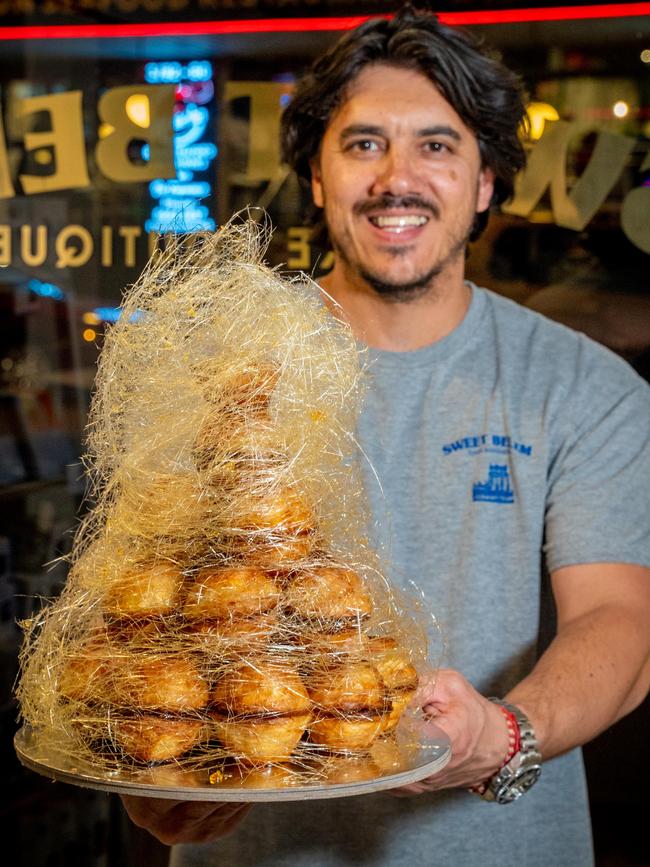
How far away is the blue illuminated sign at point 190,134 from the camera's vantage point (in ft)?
8.79

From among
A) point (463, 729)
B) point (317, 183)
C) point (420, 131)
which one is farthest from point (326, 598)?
point (317, 183)

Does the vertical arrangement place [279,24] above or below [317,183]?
above

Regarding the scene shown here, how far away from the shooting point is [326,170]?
1.79m

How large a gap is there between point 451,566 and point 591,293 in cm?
112

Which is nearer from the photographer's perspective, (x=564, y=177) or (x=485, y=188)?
(x=485, y=188)

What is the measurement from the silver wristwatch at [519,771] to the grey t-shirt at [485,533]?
32 centimetres

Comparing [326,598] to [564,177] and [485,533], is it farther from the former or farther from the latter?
[564,177]

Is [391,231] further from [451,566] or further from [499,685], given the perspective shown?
[499,685]

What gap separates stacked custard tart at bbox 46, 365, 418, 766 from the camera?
3.12 feet

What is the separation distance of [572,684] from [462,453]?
0.40 metres

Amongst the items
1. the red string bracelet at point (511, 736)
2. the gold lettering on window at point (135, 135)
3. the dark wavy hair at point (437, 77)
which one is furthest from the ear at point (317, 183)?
the red string bracelet at point (511, 736)

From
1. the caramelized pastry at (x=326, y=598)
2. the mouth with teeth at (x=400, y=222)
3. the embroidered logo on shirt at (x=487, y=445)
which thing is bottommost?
the embroidered logo on shirt at (x=487, y=445)

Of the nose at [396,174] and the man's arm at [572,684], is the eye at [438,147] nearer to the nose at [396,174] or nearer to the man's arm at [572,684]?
the nose at [396,174]

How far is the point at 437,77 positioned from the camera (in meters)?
1.74
